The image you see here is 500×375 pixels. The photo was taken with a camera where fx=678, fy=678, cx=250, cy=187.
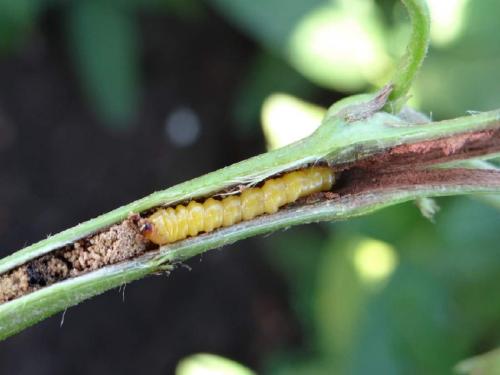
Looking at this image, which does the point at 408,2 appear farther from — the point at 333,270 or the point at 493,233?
the point at 333,270

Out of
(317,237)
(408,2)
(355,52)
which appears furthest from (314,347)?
(408,2)

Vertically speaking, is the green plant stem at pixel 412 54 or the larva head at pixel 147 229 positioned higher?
the green plant stem at pixel 412 54

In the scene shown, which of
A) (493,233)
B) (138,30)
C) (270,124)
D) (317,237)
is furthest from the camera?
(138,30)

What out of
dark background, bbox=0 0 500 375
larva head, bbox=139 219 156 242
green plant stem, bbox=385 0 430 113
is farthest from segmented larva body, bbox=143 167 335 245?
dark background, bbox=0 0 500 375

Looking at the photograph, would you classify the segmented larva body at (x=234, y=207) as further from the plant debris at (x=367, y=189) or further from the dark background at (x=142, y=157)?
the dark background at (x=142, y=157)

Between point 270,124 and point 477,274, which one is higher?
point 270,124

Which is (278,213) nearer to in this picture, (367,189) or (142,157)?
(367,189)

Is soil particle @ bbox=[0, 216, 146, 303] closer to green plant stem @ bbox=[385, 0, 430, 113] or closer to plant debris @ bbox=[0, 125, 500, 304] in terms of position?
plant debris @ bbox=[0, 125, 500, 304]

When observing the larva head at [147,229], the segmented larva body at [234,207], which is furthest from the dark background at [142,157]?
the larva head at [147,229]
